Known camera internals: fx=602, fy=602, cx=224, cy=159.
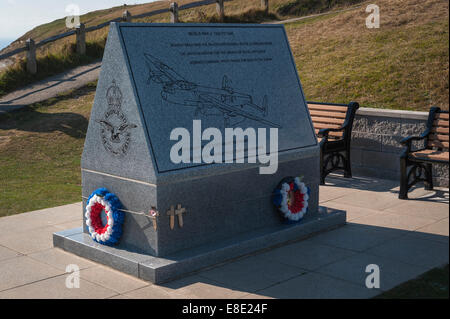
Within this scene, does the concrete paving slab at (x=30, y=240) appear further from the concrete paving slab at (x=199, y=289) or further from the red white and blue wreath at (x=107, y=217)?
the concrete paving slab at (x=199, y=289)

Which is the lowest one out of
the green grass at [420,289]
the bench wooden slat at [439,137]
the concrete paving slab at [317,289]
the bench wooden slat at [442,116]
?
the concrete paving slab at [317,289]

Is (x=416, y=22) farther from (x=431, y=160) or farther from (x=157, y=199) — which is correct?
(x=157, y=199)

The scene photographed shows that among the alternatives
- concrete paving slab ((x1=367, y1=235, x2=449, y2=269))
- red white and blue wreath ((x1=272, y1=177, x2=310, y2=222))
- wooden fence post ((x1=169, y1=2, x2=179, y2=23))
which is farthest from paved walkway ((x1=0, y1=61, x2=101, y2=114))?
concrete paving slab ((x1=367, y1=235, x2=449, y2=269))

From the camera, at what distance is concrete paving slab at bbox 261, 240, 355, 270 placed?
18.6 ft

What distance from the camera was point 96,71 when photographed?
1612 centimetres

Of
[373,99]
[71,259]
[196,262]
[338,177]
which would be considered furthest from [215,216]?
[373,99]

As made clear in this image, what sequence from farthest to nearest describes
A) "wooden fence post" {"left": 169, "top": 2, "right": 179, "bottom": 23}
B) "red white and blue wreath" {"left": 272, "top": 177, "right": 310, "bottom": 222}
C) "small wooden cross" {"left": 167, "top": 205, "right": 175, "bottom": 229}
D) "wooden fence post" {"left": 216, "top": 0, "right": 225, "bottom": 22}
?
"wooden fence post" {"left": 216, "top": 0, "right": 225, "bottom": 22} → "wooden fence post" {"left": 169, "top": 2, "right": 179, "bottom": 23} → "red white and blue wreath" {"left": 272, "top": 177, "right": 310, "bottom": 222} → "small wooden cross" {"left": 167, "top": 205, "right": 175, "bottom": 229}

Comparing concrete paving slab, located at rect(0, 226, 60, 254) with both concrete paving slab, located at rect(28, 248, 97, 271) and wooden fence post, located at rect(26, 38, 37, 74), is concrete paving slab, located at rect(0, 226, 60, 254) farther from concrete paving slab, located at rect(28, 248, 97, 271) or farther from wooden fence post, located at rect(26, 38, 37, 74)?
wooden fence post, located at rect(26, 38, 37, 74)

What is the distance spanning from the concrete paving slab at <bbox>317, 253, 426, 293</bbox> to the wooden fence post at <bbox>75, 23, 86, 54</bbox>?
509 inches

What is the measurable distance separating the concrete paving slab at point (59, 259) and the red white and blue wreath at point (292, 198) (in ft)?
6.55

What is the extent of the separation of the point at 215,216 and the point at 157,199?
0.74 m

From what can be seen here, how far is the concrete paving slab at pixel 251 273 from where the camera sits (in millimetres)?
5188

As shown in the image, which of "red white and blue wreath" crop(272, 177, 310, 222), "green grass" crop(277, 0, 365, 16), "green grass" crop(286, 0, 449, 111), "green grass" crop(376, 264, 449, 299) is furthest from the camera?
"green grass" crop(277, 0, 365, 16)

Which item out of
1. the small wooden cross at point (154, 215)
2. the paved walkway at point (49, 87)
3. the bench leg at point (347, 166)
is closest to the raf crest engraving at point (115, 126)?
the small wooden cross at point (154, 215)
